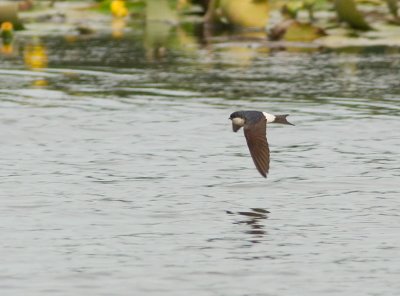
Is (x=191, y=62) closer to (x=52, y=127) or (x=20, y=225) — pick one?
(x=52, y=127)

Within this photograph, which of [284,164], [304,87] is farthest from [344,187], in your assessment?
[304,87]

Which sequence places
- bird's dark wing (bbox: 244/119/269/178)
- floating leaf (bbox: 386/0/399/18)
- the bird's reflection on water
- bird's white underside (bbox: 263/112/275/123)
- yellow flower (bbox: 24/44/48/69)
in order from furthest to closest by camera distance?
floating leaf (bbox: 386/0/399/18) → yellow flower (bbox: 24/44/48/69) → bird's white underside (bbox: 263/112/275/123) → bird's dark wing (bbox: 244/119/269/178) → the bird's reflection on water

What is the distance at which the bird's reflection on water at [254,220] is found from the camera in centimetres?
801

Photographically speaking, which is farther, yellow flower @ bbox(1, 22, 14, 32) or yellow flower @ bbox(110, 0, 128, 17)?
yellow flower @ bbox(110, 0, 128, 17)

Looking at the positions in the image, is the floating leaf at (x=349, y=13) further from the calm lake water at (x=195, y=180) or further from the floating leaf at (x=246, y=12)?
the floating leaf at (x=246, y=12)

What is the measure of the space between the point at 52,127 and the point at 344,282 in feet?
18.7

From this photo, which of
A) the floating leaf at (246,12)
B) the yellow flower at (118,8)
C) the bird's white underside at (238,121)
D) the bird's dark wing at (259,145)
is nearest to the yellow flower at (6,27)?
the yellow flower at (118,8)

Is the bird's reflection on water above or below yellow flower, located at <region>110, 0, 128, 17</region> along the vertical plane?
above

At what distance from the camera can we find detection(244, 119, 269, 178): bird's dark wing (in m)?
9.23

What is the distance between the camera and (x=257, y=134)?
30.9 ft

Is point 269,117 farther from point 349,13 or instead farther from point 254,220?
point 349,13

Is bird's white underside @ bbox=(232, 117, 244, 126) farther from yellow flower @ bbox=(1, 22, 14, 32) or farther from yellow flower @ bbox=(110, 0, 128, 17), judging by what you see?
yellow flower @ bbox=(110, 0, 128, 17)

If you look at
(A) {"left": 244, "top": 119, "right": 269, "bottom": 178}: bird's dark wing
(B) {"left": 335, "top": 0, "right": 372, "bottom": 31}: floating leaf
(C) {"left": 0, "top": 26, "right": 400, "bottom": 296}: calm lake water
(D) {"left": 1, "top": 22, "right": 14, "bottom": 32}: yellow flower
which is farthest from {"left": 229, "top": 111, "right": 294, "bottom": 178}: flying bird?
(D) {"left": 1, "top": 22, "right": 14, "bottom": 32}: yellow flower

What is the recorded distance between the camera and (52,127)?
1212 cm
